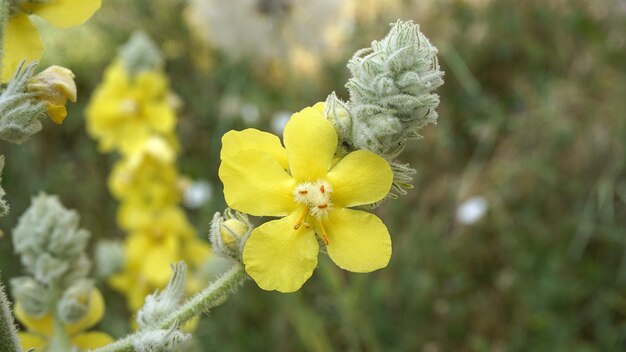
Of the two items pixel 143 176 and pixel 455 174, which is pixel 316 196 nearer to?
pixel 143 176

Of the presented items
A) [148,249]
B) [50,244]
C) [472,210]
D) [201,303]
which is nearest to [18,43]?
[50,244]

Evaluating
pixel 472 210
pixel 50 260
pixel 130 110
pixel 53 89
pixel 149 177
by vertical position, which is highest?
pixel 130 110

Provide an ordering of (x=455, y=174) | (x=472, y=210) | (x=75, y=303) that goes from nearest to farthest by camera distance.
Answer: (x=75, y=303) → (x=472, y=210) → (x=455, y=174)

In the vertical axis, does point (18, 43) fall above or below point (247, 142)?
above

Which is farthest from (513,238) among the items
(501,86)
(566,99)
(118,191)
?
(118,191)

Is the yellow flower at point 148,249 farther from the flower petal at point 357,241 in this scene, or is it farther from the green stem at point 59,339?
the flower petal at point 357,241

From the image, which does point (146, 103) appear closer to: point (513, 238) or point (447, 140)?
point (447, 140)

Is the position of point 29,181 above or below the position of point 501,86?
above
